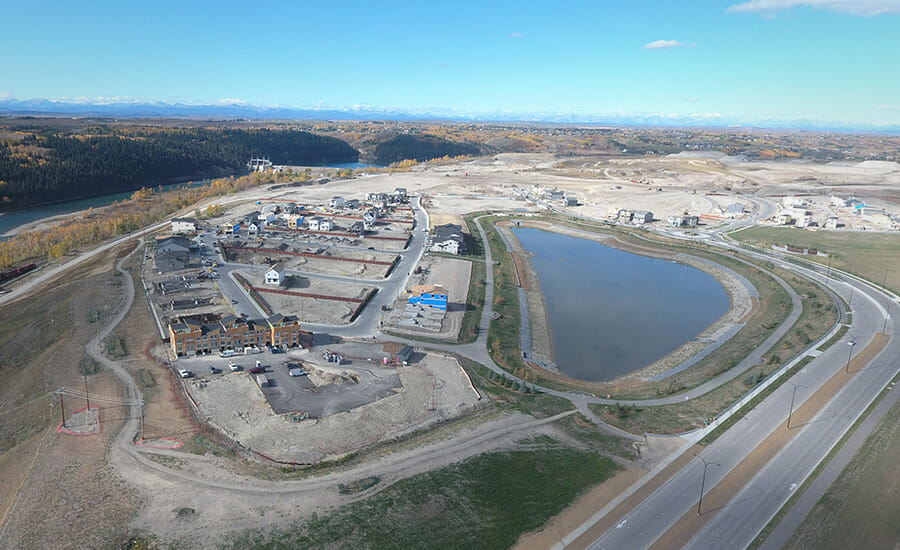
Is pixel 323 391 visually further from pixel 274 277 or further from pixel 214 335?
pixel 274 277

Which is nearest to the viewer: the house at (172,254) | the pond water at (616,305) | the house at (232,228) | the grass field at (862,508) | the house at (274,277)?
the grass field at (862,508)

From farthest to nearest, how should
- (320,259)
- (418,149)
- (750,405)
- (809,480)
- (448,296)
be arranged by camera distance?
1. (418,149)
2. (320,259)
3. (448,296)
4. (750,405)
5. (809,480)

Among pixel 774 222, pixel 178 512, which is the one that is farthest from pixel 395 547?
pixel 774 222

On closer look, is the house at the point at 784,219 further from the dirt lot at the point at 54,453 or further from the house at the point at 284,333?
the dirt lot at the point at 54,453

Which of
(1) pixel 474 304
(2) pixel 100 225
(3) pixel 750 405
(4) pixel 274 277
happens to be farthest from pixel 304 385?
(2) pixel 100 225

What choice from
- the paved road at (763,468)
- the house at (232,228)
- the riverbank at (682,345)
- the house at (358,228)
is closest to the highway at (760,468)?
the paved road at (763,468)

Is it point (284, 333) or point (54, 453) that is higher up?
A: point (284, 333)
